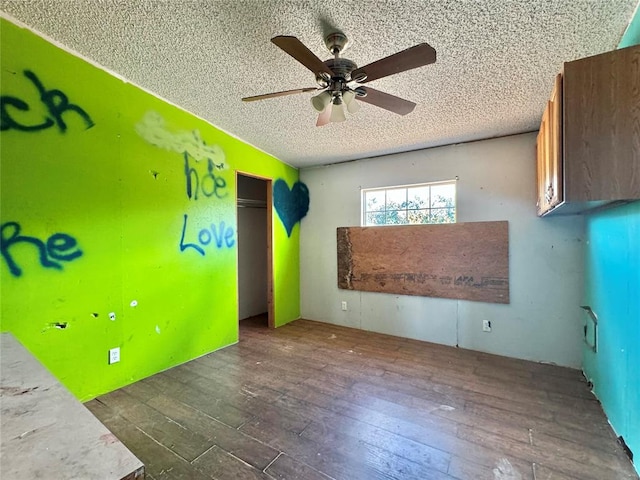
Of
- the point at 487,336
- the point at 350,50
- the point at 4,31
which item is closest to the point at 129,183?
the point at 4,31

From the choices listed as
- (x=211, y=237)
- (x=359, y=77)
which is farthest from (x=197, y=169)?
(x=359, y=77)

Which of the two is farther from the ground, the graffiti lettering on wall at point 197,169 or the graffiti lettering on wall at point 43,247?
the graffiti lettering on wall at point 197,169

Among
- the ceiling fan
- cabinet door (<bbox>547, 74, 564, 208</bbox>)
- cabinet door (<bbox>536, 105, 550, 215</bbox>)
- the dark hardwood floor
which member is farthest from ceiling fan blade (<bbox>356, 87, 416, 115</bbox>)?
the dark hardwood floor

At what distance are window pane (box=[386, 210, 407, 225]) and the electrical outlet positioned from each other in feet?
10.6

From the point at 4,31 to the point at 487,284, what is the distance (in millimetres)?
4524

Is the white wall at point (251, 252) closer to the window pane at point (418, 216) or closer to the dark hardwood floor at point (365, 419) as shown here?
the dark hardwood floor at point (365, 419)

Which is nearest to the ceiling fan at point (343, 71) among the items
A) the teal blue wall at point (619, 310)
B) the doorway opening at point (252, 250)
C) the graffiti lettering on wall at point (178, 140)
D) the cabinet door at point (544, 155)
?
the cabinet door at point (544, 155)

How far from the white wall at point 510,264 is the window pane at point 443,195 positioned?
96 mm

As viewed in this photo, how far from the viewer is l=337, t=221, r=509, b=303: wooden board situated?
314 centimetres

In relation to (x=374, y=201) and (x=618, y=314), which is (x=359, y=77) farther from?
(x=374, y=201)

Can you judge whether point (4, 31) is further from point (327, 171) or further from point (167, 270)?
point (327, 171)

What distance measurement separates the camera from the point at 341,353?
10.5 ft

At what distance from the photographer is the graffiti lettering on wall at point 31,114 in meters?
1.93

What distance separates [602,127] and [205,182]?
3176mm
